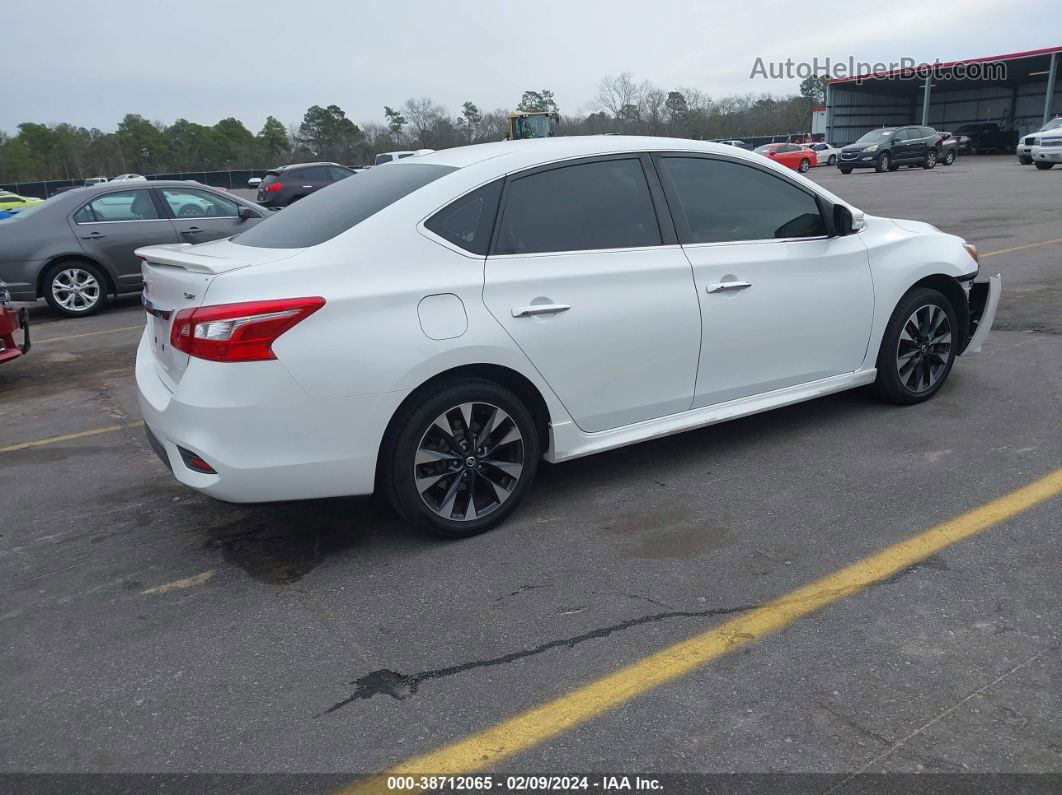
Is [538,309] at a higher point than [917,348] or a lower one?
higher

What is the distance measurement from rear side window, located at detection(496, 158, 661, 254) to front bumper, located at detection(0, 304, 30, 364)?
4988mm

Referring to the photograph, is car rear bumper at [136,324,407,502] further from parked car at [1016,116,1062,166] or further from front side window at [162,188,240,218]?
parked car at [1016,116,1062,166]

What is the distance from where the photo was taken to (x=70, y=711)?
2.78m

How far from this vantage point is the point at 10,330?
7.05 m

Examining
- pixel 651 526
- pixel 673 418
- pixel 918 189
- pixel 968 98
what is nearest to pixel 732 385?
pixel 673 418

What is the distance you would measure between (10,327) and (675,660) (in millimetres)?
6463

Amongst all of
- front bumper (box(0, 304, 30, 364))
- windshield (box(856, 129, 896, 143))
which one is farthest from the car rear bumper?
windshield (box(856, 129, 896, 143))

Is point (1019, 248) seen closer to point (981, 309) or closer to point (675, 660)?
point (981, 309)

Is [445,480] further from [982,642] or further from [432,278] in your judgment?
[982,642]

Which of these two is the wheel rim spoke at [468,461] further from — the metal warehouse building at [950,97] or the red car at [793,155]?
the metal warehouse building at [950,97]

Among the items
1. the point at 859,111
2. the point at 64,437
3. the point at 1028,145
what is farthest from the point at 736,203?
the point at 859,111

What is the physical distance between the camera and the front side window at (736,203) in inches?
175

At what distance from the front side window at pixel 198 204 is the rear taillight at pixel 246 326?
8.70 m

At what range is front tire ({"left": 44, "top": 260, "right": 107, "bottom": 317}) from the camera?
10.6 m
